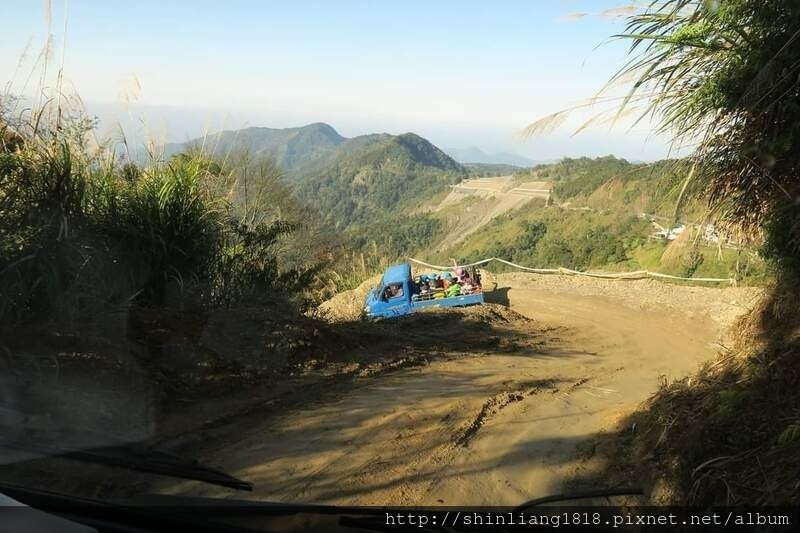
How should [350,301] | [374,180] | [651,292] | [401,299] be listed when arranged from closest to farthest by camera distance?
[401,299] → [350,301] → [651,292] → [374,180]

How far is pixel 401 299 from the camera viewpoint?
1388cm

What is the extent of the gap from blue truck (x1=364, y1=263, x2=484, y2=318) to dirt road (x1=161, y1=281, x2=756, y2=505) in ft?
14.4

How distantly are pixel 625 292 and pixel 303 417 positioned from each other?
13.5 m

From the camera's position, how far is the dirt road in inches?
146

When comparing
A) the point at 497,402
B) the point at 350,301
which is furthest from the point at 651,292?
the point at 497,402

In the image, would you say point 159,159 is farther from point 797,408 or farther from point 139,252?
point 797,408

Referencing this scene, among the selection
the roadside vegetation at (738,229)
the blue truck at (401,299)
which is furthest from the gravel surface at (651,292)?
the roadside vegetation at (738,229)

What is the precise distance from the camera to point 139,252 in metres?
6.05

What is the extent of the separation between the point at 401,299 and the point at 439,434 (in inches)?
358

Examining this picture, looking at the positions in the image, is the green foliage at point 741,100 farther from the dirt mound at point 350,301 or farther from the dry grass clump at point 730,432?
the dirt mound at point 350,301

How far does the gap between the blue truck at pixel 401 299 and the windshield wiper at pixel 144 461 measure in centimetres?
1029

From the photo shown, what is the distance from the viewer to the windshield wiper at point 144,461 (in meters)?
2.71

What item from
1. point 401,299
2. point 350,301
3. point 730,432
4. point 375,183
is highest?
point 375,183

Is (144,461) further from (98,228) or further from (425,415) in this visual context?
(98,228)
